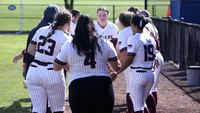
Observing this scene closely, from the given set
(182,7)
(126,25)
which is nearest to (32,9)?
(182,7)

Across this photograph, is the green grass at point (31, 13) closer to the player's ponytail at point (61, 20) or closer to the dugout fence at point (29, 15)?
the dugout fence at point (29, 15)

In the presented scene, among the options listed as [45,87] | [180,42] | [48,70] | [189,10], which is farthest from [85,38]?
[189,10]

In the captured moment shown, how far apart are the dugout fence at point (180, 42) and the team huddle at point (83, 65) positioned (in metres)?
6.37

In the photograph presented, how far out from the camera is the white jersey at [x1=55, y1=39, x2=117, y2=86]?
533cm

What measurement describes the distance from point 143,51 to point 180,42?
960cm

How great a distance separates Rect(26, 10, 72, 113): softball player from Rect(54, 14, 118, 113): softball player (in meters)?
0.67

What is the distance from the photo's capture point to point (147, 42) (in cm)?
666

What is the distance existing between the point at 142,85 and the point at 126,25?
61.1 inches

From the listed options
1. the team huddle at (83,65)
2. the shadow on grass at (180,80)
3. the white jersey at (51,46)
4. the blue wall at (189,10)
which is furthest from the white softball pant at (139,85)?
the blue wall at (189,10)

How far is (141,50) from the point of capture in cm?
659

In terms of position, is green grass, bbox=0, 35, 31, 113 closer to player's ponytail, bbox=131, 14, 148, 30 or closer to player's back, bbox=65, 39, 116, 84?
player's ponytail, bbox=131, 14, 148, 30

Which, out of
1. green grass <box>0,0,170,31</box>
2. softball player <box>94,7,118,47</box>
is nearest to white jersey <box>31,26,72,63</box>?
softball player <box>94,7,118,47</box>

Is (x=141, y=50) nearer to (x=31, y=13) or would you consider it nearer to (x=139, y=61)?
(x=139, y=61)

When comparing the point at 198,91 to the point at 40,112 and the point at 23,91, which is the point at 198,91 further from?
the point at 40,112
